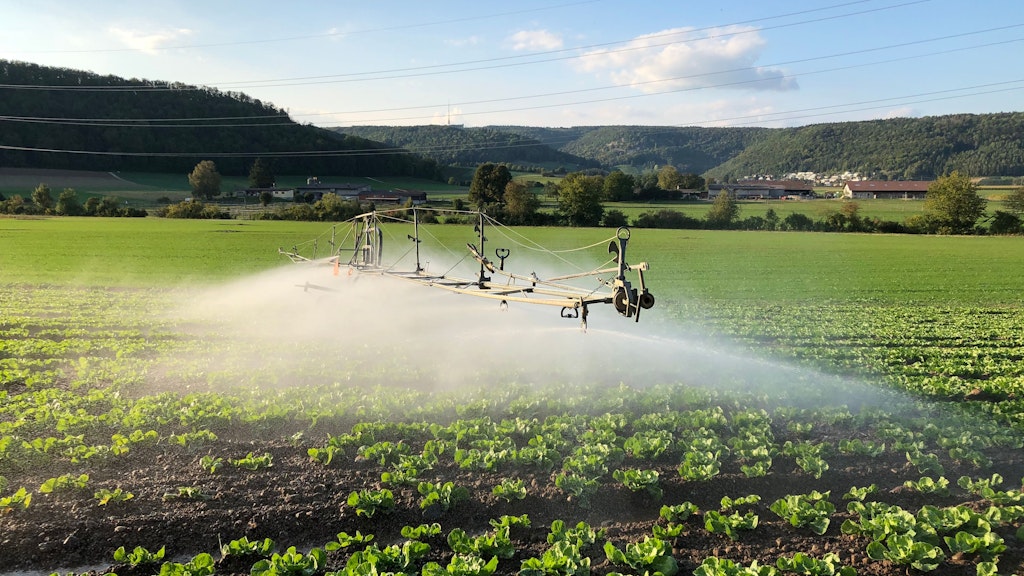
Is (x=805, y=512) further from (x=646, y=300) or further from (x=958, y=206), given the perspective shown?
(x=958, y=206)

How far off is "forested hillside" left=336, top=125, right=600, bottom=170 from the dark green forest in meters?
0.48

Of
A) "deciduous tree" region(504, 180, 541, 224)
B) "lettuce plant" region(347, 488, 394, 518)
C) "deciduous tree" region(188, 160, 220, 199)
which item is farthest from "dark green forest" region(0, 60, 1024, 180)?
"lettuce plant" region(347, 488, 394, 518)

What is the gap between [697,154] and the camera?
190 meters

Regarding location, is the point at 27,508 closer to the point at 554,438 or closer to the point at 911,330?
the point at 554,438

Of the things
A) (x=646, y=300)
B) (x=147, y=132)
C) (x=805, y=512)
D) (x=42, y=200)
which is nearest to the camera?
(x=805, y=512)

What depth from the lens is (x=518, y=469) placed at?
8.37m

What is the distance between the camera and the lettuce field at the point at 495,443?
646 centimetres

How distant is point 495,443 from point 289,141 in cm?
12213

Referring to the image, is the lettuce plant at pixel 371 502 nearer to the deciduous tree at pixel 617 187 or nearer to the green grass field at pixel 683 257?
the green grass field at pixel 683 257

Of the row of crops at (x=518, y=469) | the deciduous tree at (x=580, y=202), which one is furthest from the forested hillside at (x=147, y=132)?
the row of crops at (x=518, y=469)

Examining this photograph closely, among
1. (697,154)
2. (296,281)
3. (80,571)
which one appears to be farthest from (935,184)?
A: (697,154)

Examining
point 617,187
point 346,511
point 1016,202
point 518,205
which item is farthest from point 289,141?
point 346,511

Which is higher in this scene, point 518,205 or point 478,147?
point 478,147

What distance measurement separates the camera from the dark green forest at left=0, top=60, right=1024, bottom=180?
Answer: 101 meters
